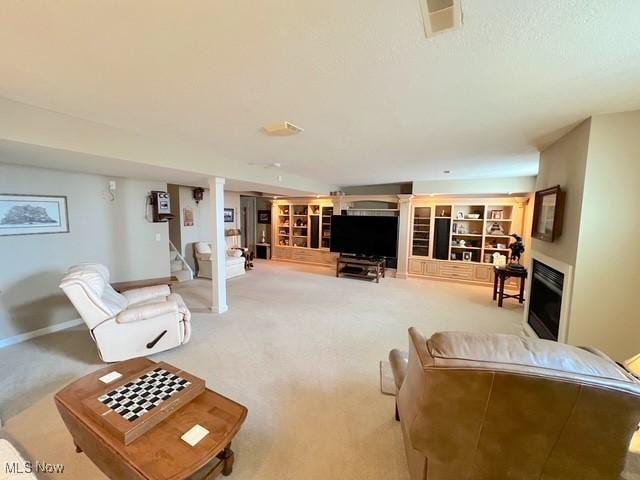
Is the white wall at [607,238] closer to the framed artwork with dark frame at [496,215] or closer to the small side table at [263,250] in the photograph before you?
the framed artwork with dark frame at [496,215]

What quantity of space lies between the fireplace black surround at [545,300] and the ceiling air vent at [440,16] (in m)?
2.59

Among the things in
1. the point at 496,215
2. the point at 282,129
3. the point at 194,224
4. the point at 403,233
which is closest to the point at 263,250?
the point at 194,224

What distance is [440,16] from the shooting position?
119cm

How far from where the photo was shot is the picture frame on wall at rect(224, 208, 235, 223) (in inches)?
296

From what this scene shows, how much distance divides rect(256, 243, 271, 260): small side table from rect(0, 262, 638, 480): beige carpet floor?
3.75 m

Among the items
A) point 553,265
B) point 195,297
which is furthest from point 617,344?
point 195,297

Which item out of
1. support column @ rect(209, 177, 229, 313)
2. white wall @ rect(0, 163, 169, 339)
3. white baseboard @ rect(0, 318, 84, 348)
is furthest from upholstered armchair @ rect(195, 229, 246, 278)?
white baseboard @ rect(0, 318, 84, 348)

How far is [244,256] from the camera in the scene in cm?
743

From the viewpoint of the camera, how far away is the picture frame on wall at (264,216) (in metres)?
9.09

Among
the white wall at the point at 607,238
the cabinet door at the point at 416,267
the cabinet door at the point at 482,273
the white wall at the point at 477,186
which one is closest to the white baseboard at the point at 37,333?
the white wall at the point at 607,238

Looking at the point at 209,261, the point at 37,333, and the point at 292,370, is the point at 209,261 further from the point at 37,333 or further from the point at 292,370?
the point at 292,370

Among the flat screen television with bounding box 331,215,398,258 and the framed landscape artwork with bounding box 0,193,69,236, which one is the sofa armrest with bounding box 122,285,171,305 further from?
the flat screen television with bounding box 331,215,398,258

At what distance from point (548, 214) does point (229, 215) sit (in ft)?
22.7

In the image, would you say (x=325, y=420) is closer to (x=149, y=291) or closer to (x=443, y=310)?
(x=149, y=291)
